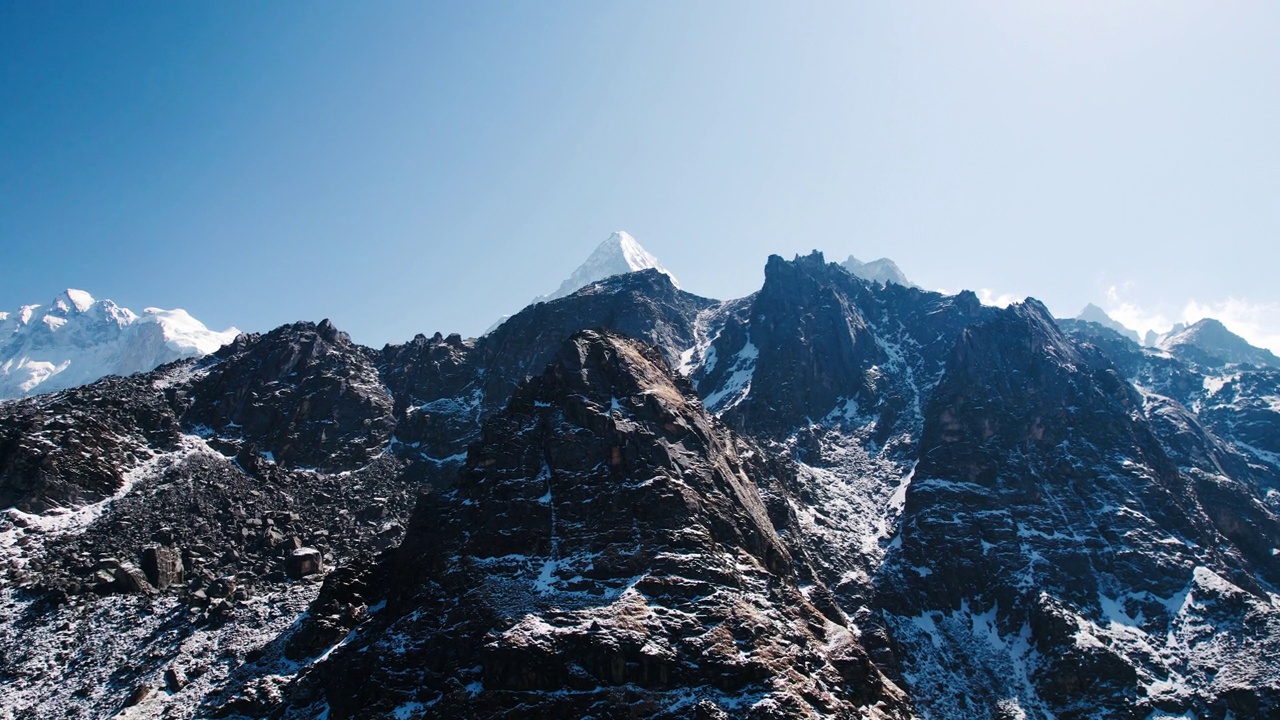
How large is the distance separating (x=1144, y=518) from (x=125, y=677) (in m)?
130

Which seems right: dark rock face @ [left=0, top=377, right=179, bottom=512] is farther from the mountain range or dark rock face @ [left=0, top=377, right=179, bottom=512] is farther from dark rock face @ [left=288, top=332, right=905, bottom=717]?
dark rock face @ [left=288, top=332, right=905, bottom=717]

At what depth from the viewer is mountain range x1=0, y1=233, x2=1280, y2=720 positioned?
5694 centimetres

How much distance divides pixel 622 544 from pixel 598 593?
578 cm

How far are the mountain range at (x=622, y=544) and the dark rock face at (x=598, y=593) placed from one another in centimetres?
29

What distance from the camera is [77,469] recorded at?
91.2m

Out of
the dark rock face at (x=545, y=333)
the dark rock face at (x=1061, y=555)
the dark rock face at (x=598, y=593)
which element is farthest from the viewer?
the dark rock face at (x=545, y=333)

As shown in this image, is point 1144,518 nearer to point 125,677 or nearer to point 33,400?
point 125,677

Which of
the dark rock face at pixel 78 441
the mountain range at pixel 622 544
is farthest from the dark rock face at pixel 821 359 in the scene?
the dark rock face at pixel 78 441

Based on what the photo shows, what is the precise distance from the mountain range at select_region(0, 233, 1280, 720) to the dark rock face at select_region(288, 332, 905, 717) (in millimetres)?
289

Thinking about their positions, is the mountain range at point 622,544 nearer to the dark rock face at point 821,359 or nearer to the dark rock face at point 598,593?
the dark rock face at point 598,593

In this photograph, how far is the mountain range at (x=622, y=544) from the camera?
56.9m

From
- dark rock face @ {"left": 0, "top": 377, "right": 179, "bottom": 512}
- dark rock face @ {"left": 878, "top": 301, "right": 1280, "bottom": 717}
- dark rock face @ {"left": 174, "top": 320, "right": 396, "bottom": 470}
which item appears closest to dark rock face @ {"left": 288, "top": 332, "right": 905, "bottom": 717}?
dark rock face @ {"left": 878, "top": 301, "right": 1280, "bottom": 717}

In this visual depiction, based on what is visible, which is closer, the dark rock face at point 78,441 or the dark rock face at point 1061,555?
the dark rock face at point 1061,555

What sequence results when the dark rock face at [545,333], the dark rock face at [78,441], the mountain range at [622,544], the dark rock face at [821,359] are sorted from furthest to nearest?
the dark rock face at [545,333], the dark rock face at [821,359], the dark rock face at [78,441], the mountain range at [622,544]
